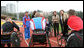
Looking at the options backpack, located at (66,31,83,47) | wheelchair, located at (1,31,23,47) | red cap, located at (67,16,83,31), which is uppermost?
Result: red cap, located at (67,16,83,31)

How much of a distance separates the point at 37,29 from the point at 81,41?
7.16ft

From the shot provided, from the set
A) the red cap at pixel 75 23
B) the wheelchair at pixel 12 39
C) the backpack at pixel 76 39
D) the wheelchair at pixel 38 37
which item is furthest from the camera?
the wheelchair at pixel 38 37

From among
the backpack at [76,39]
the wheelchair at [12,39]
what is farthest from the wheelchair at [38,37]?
the backpack at [76,39]

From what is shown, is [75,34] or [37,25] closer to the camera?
[75,34]

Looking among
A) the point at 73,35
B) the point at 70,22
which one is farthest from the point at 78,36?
the point at 70,22

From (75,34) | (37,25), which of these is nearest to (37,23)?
(37,25)

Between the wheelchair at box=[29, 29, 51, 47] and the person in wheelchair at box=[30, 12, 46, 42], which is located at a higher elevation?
the person in wheelchair at box=[30, 12, 46, 42]

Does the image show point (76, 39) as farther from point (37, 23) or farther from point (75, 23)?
point (37, 23)

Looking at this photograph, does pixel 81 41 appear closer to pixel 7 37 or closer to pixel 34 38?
pixel 34 38

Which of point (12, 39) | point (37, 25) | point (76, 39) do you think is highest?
point (37, 25)

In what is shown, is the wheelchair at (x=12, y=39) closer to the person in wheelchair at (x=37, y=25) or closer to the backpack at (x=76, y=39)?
the person in wheelchair at (x=37, y=25)

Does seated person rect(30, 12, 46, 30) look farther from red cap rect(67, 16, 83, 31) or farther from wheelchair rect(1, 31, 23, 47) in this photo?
red cap rect(67, 16, 83, 31)

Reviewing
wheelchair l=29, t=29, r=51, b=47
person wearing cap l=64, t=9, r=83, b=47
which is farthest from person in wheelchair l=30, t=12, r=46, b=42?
person wearing cap l=64, t=9, r=83, b=47

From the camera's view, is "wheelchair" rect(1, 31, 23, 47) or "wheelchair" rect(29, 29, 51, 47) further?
"wheelchair" rect(29, 29, 51, 47)
